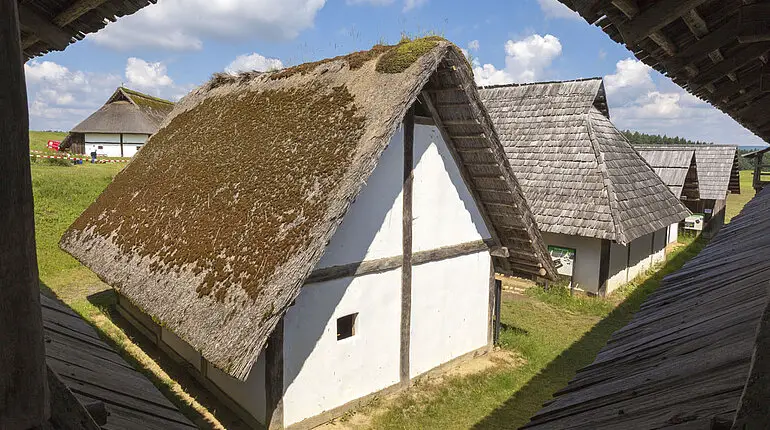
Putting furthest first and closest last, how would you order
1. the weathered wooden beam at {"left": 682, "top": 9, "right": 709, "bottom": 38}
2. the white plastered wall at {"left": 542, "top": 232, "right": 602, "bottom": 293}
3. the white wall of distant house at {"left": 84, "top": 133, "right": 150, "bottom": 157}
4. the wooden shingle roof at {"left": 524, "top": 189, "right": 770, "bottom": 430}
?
the white wall of distant house at {"left": 84, "top": 133, "right": 150, "bottom": 157}
the white plastered wall at {"left": 542, "top": 232, "right": 602, "bottom": 293}
the weathered wooden beam at {"left": 682, "top": 9, "right": 709, "bottom": 38}
the wooden shingle roof at {"left": 524, "top": 189, "right": 770, "bottom": 430}

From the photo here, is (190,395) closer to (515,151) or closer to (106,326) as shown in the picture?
(106,326)

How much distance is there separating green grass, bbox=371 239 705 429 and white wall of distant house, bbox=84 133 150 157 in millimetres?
28035

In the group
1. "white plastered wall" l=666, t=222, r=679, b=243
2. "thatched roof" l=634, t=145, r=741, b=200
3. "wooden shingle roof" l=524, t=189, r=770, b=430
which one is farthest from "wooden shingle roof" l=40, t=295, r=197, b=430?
"thatched roof" l=634, t=145, r=741, b=200

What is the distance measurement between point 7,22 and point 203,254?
6.22 m

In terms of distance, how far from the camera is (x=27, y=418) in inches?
41.1

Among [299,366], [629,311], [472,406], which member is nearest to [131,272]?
[299,366]

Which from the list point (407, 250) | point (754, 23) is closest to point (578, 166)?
point (407, 250)

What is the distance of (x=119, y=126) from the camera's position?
29.5 m

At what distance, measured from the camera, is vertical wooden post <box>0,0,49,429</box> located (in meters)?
0.94

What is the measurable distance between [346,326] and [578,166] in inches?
396

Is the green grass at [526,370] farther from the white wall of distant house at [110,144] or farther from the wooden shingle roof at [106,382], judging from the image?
the white wall of distant house at [110,144]

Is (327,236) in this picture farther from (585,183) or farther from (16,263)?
(585,183)

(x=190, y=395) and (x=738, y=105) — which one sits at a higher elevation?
(x=738, y=105)

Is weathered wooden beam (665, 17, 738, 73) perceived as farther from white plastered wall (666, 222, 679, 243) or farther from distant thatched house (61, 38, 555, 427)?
white plastered wall (666, 222, 679, 243)
